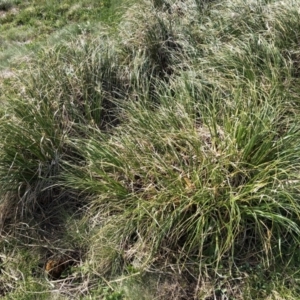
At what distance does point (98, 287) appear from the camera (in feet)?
11.0

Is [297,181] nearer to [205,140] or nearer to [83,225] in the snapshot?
[205,140]

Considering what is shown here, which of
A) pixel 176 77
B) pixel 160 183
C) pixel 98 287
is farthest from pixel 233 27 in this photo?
pixel 98 287

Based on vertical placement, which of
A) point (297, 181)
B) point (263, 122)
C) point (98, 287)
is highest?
point (263, 122)

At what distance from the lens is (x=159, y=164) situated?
3604 millimetres

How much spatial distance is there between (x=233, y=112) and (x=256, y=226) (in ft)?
3.42

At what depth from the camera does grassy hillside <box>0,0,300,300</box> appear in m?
3.22

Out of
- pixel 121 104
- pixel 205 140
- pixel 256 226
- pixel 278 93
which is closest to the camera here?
pixel 256 226

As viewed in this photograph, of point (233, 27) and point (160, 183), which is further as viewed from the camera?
point (233, 27)

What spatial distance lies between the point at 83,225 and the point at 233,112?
4.88 ft

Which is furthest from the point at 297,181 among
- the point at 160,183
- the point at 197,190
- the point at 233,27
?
the point at 233,27

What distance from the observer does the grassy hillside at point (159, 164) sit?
322 cm

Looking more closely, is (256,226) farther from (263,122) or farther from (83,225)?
(83,225)

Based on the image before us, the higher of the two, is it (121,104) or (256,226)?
(121,104)

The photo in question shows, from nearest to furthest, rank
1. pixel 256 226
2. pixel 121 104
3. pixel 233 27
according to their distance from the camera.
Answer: pixel 256 226 → pixel 121 104 → pixel 233 27
